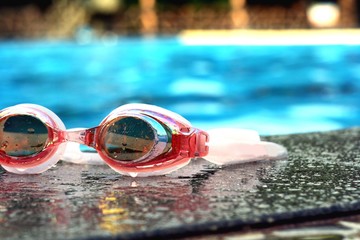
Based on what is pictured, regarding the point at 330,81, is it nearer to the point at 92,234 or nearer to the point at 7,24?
the point at 92,234

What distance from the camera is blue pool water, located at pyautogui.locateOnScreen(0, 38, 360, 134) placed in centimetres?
511

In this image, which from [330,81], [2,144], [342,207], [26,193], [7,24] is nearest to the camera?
[342,207]

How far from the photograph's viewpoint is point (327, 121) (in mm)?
4770

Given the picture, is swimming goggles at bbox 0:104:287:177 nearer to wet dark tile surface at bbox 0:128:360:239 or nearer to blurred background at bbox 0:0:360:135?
wet dark tile surface at bbox 0:128:360:239

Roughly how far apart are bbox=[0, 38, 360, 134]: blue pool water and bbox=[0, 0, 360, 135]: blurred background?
1 centimetres

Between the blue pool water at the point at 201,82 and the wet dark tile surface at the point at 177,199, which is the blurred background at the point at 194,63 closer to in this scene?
the blue pool water at the point at 201,82

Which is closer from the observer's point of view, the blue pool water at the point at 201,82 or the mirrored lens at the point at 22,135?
the mirrored lens at the point at 22,135

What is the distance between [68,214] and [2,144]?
280mm

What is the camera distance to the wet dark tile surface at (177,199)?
696mm

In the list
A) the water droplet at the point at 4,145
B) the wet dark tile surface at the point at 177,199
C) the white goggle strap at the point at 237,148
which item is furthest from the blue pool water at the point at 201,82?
the water droplet at the point at 4,145

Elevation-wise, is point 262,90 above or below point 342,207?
above

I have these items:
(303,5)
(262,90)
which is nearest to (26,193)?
(262,90)

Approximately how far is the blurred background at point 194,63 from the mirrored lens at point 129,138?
340cm

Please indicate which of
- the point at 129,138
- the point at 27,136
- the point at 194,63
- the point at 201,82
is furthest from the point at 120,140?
the point at 194,63
